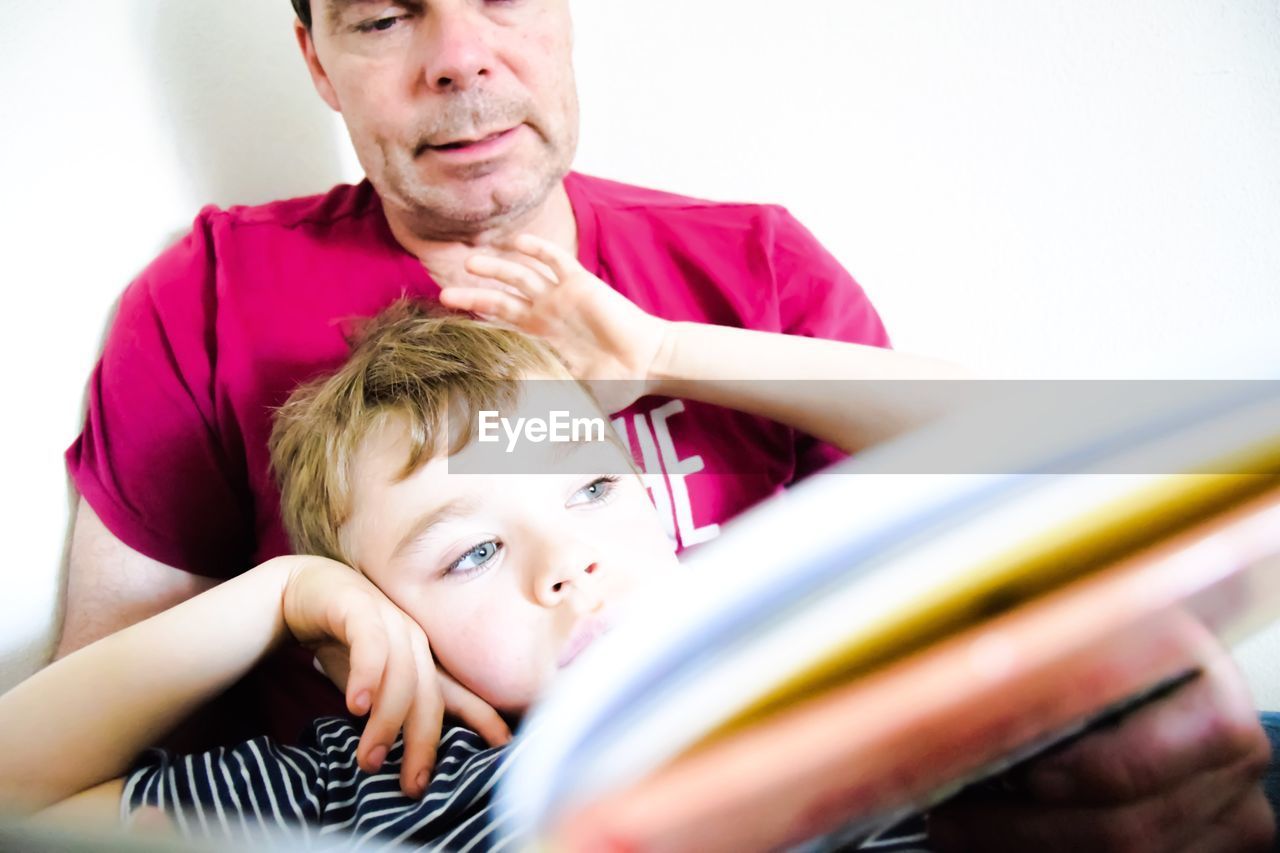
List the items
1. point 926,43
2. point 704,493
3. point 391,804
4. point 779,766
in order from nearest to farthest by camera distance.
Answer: point 779,766
point 391,804
point 704,493
point 926,43

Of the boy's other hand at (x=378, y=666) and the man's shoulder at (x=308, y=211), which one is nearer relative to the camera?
the boy's other hand at (x=378, y=666)

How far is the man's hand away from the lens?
0.24m

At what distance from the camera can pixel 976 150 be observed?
2.86 feet

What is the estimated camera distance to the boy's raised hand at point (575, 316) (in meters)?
0.62

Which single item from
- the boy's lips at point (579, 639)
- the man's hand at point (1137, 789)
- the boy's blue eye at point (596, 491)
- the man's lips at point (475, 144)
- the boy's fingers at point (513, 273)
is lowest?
the boy's lips at point (579, 639)

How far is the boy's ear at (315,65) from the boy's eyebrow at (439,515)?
46 centimetres

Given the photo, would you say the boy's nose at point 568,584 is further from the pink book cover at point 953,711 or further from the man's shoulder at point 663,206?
the man's shoulder at point 663,206

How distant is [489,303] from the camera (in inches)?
24.9

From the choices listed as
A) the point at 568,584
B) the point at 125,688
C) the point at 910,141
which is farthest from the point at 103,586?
the point at 910,141

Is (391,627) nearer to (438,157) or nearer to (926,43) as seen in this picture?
(438,157)

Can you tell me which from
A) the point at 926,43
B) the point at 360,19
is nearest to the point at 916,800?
the point at 360,19

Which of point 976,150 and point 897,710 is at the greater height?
point 976,150

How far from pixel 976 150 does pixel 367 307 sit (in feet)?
2.19

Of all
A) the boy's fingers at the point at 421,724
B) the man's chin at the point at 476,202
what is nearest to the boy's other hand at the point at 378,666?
the boy's fingers at the point at 421,724
